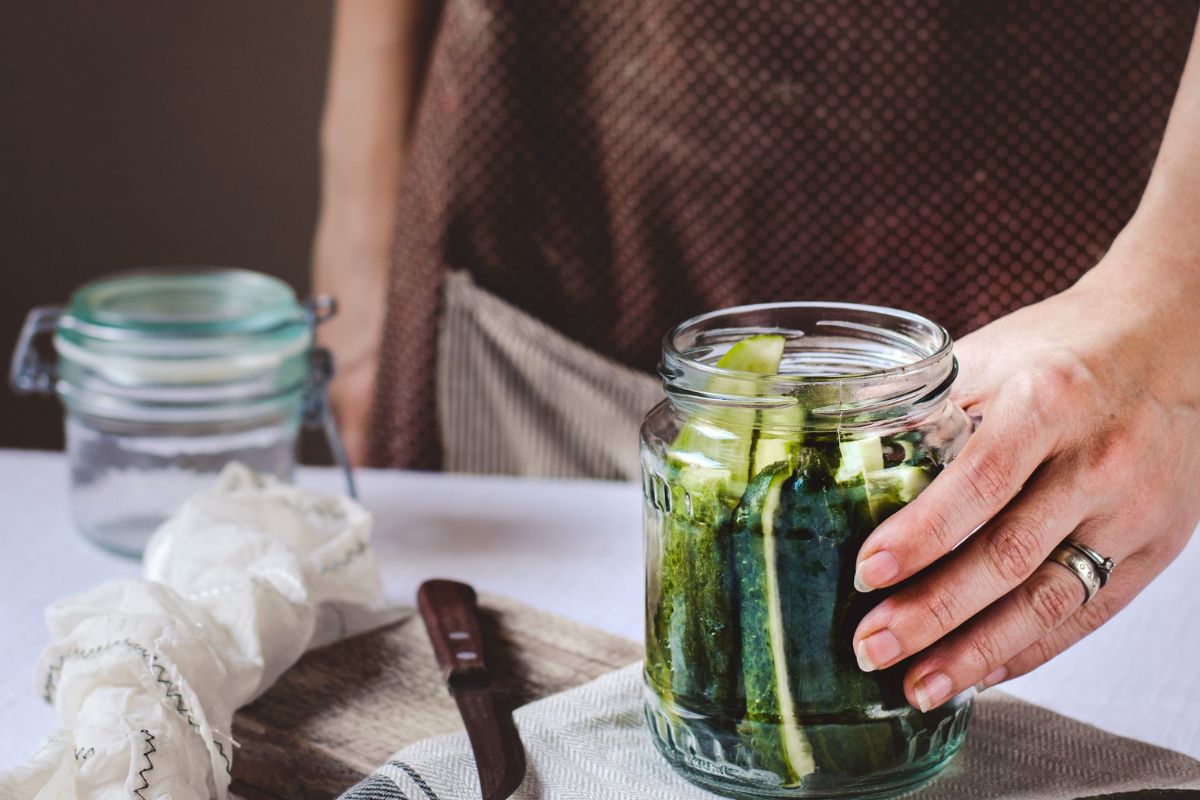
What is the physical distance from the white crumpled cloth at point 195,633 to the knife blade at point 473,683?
0.04 metres

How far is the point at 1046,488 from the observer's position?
1.64 ft

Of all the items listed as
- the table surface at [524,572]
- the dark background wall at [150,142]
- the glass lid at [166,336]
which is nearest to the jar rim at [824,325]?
the table surface at [524,572]

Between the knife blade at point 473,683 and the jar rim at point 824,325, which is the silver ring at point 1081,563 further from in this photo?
the knife blade at point 473,683

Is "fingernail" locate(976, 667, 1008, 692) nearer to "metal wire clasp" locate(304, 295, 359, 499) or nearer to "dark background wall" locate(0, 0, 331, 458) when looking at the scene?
"metal wire clasp" locate(304, 295, 359, 499)

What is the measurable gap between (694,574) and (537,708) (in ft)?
0.44

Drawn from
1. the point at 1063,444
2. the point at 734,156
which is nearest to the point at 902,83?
the point at 734,156

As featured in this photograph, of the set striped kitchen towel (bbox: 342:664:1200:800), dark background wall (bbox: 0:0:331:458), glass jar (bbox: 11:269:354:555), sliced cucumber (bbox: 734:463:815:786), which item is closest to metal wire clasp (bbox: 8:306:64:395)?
glass jar (bbox: 11:269:354:555)

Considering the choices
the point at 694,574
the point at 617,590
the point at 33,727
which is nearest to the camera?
the point at 694,574

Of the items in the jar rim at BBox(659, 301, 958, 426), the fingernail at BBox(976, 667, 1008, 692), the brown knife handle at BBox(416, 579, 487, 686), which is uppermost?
the jar rim at BBox(659, 301, 958, 426)

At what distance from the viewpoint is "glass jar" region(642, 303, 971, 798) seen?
0.47 metres

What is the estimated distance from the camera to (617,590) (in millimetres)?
799

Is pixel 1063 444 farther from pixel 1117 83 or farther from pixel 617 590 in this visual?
pixel 1117 83

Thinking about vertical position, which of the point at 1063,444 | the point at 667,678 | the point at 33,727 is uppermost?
the point at 1063,444

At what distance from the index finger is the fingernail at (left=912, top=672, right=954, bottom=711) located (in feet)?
0.16
